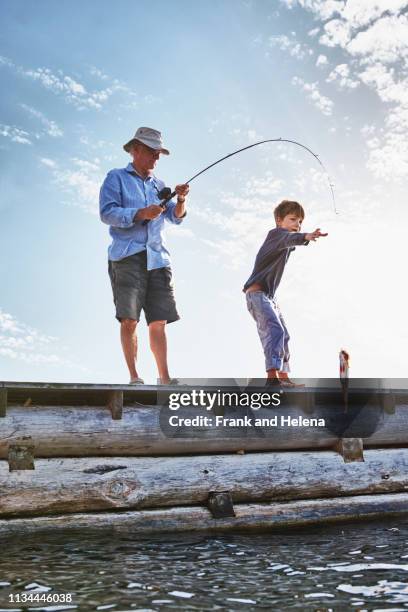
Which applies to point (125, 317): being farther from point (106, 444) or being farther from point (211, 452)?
point (211, 452)

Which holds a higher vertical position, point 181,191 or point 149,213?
point 181,191

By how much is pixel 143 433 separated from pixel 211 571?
6.41 feet

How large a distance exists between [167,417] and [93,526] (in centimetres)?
123

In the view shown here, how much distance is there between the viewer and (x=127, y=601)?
3498 mm

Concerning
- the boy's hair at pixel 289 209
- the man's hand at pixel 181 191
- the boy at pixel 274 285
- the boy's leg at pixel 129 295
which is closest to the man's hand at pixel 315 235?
the boy at pixel 274 285

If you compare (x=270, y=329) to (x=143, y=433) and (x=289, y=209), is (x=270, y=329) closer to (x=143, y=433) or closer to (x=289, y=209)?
(x=289, y=209)

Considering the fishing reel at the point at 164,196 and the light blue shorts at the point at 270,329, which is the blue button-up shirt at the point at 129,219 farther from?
the light blue shorts at the point at 270,329

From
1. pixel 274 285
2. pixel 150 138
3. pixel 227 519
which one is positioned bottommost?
pixel 227 519

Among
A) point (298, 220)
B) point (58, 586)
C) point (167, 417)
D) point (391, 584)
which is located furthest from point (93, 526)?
point (298, 220)

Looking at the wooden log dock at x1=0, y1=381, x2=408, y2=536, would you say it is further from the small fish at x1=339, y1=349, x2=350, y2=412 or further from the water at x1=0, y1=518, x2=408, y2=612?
the water at x1=0, y1=518, x2=408, y2=612

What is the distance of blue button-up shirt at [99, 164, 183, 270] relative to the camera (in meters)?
6.35

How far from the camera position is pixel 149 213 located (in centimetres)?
617

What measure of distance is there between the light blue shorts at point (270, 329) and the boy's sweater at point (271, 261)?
0.13 m

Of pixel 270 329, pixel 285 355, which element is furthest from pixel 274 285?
pixel 285 355
